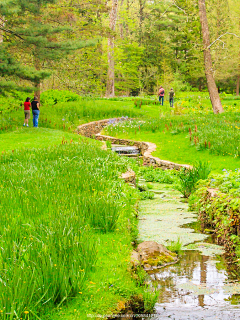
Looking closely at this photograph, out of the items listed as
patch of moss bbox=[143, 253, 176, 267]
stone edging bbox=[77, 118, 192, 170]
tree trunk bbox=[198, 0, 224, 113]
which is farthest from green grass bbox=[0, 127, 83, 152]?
tree trunk bbox=[198, 0, 224, 113]

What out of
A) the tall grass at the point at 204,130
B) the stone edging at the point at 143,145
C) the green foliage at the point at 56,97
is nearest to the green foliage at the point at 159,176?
the stone edging at the point at 143,145

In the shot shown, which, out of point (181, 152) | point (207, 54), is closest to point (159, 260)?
point (181, 152)

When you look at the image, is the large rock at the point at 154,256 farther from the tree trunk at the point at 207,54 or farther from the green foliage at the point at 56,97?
the green foliage at the point at 56,97

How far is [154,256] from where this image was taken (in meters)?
4.59

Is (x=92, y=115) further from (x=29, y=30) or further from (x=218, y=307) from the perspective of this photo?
(x=218, y=307)

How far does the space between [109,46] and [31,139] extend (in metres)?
19.8

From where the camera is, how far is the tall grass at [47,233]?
A: 8.60ft

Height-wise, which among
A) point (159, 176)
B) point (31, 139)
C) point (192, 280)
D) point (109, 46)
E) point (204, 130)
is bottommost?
point (192, 280)

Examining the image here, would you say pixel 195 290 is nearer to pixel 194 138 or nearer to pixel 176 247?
pixel 176 247

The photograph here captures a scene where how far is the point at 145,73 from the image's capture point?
44031 mm

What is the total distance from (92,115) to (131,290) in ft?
69.2

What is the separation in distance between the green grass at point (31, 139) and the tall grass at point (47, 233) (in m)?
5.51

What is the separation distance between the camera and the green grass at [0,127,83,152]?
1248 cm

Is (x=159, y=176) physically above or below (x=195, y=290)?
above
